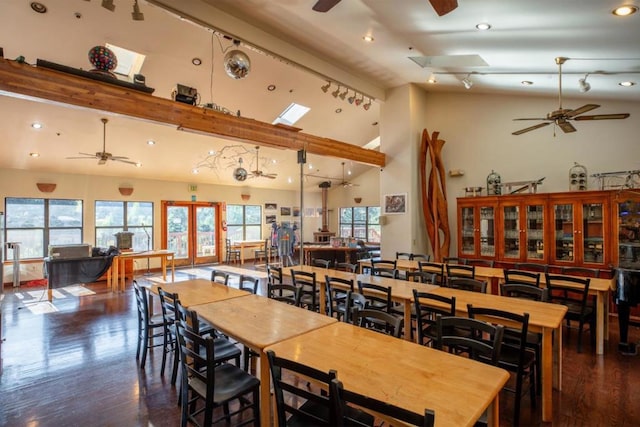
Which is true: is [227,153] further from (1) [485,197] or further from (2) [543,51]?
(2) [543,51]

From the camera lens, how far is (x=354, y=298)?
2.99 meters

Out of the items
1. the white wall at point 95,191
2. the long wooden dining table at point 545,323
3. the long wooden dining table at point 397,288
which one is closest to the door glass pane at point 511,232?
the long wooden dining table at point 397,288

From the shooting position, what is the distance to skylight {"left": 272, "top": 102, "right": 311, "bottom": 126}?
738 cm

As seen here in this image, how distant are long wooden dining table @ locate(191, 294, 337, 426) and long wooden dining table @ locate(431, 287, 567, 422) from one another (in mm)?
1456

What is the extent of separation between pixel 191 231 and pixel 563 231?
984 centimetres

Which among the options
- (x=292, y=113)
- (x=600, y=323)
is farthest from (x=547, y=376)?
(x=292, y=113)

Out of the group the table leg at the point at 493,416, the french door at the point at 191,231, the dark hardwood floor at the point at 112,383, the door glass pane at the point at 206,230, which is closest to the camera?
the table leg at the point at 493,416

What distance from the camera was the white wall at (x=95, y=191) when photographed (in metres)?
7.63

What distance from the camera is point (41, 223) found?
799 centimetres

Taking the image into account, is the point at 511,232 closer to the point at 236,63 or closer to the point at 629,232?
the point at 629,232

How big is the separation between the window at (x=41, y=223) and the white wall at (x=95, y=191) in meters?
0.18

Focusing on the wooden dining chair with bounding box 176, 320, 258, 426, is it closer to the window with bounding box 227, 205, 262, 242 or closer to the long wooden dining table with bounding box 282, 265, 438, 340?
the long wooden dining table with bounding box 282, 265, 438, 340

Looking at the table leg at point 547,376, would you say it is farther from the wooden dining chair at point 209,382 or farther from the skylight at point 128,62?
the skylight at point 128,62

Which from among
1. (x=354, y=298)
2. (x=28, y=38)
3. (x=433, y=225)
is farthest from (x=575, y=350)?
(x=28, y=38)
